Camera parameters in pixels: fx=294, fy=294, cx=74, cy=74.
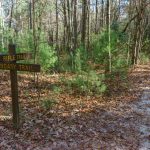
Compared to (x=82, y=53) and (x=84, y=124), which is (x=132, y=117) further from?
(x=82, y=53)

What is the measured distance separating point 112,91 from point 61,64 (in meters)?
5.74

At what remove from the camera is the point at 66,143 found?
6.88m

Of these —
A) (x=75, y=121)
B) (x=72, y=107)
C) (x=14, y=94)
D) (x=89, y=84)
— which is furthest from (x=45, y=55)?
(x=14, y=94)

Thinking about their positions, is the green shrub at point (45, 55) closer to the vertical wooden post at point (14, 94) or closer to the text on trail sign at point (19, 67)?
the vertical wooden post at point (14, 94)

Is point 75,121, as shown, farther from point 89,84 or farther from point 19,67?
point 89,84

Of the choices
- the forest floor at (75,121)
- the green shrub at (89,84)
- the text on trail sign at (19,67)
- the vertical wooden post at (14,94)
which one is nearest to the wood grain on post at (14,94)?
the vertical wooden post at (14,94)

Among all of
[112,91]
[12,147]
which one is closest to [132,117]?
[112,91]

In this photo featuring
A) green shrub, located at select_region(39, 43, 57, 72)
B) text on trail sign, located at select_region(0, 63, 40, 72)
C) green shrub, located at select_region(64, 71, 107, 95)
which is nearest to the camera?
text on trail sign, located at select_region(0, 63, 40, 72)

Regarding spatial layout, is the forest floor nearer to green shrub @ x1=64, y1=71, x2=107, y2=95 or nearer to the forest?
the forest

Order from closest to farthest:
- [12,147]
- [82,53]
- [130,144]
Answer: [12,147]
[130,144]
[82,53]

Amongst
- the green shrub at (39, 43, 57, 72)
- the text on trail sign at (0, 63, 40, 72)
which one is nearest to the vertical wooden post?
the text on trail sign at (0, 63, 40, 72)

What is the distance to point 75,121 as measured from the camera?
8055 mm

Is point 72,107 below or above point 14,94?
below

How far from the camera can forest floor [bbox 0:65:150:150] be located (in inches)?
271
